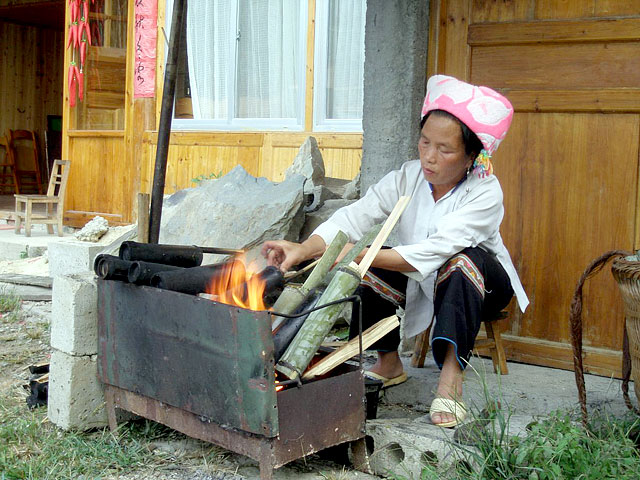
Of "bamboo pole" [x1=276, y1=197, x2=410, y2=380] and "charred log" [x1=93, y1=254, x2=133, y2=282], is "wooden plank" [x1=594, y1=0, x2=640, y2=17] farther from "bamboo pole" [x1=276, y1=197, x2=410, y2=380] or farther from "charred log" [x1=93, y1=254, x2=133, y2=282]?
"charred log" [x1=93, y1=254, x2=133, y2=282]

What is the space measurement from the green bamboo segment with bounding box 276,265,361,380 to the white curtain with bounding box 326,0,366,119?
5207 millimetres

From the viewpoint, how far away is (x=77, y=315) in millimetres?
3234

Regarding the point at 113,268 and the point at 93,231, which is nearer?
the point at 113,268

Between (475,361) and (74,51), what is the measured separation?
28.0 feet

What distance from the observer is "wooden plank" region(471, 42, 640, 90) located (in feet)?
12.5

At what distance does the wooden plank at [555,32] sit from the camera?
3797 millimetres

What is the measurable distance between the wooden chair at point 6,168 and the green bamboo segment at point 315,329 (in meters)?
13.7

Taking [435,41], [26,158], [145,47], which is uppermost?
[145,47]

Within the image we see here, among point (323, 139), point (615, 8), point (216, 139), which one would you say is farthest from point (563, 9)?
point (216, 139)

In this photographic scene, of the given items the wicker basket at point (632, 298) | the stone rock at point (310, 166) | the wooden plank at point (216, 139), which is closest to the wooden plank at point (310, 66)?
the wooden plank at point (216, 139)

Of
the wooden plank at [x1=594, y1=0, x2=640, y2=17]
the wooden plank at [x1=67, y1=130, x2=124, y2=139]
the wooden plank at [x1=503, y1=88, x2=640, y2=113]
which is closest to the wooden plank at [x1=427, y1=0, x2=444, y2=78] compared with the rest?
the wooden plank at [x1=503, y1=88, x2=640, y2=113]

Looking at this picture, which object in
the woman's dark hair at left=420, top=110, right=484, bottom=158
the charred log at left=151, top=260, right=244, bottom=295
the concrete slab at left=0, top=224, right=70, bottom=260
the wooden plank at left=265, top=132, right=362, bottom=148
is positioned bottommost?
the concrete slab at left=0, top=224, right=70, bottom=260

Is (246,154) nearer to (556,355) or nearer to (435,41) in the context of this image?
(435,41)

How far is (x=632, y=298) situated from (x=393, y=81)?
2108mm
